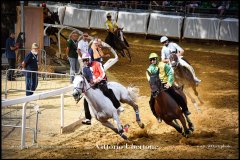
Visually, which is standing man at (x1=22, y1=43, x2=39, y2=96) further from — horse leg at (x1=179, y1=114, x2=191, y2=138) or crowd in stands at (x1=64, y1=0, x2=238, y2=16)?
crowd in stands at (x1=64, y1=0, x2=238, y2=16)

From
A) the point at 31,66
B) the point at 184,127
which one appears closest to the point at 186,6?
the point at 31,66

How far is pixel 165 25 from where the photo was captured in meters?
29.8

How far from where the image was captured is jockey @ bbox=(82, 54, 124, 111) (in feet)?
38.4

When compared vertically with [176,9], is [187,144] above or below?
below

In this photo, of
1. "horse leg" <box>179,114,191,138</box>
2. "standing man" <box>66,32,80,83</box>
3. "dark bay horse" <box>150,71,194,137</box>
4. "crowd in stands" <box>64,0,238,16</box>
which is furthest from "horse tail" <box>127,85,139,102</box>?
"crowd in stands" <box>64,0,238,16</box>

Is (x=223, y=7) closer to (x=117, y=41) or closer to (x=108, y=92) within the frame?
(x=117, y=41)

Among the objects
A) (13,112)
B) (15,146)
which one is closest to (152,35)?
(13,112)

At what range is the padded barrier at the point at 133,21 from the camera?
3068cm

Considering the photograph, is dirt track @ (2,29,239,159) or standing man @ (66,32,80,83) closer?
dirt track @ (2,29,239,159)

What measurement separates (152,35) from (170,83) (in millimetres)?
18821

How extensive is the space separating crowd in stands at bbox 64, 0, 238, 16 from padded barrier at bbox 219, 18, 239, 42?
1.35 m

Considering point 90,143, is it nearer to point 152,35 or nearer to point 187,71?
point 187,71

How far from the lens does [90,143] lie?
1196 centimetres

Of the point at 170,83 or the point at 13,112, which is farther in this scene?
the point at 13,112
